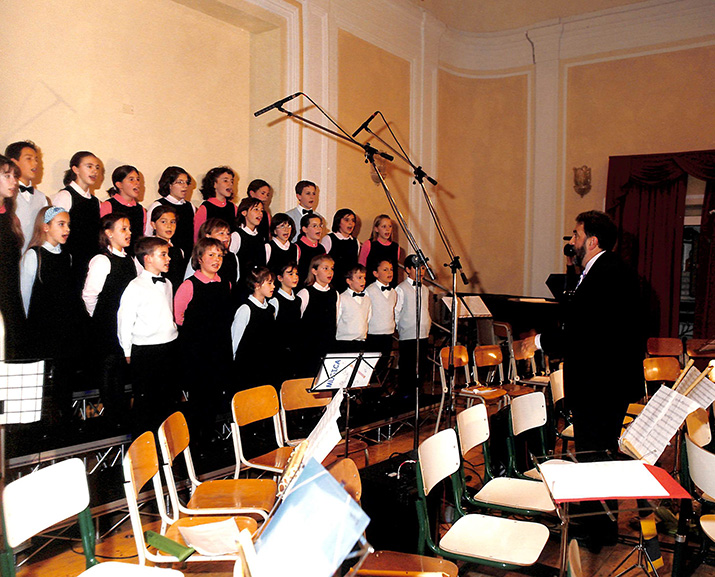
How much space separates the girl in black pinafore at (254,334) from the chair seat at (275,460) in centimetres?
116

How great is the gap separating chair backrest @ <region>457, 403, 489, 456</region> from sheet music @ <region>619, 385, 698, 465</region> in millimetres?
748

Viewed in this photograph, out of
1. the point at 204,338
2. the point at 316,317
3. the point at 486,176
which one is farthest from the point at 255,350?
the point at 486,176

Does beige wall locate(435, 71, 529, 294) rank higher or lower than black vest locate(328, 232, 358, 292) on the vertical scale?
higher

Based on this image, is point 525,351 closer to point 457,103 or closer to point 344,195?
point 344,195

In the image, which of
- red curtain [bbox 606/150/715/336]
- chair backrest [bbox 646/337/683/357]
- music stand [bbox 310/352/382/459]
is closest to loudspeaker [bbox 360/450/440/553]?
music stand [bbox 310/352/382/459]

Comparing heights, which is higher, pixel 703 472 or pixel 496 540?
pixel 703 472

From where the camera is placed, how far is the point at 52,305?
13.5 ft

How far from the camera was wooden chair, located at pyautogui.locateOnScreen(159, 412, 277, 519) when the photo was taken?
9.14 ft

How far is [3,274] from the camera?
4.13 metres

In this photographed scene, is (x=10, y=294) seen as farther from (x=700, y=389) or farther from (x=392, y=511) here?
(x=700, y=389)

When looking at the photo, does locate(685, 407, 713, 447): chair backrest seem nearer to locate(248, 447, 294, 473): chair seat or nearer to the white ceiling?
locate(248, 447, 294, 473): chair seat

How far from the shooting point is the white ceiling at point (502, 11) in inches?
336

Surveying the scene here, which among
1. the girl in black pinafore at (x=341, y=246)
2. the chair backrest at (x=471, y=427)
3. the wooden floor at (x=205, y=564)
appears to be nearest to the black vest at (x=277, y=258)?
the girl in black pinafore at (x=341, y=246)

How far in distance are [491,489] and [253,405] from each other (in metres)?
1.39
